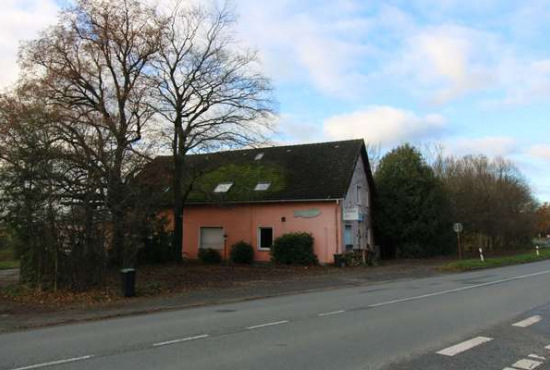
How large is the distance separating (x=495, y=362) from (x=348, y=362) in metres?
1.94

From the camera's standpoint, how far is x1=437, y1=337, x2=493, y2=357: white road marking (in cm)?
723

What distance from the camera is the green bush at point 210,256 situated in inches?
1193

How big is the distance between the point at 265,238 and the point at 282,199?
294cm

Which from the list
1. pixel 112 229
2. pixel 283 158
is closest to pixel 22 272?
pixel 112 229

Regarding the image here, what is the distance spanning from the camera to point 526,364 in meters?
6.64

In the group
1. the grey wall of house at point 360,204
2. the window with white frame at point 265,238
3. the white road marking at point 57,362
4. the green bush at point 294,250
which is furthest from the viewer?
the window with white frame at point 265,238

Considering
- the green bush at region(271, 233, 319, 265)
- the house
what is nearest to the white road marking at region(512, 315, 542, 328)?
the house

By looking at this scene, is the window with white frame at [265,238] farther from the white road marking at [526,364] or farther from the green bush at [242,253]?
the white road marking at [526,364]

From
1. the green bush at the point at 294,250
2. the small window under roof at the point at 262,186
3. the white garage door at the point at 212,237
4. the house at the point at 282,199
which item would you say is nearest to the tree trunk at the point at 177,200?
the house at the point at 282,199

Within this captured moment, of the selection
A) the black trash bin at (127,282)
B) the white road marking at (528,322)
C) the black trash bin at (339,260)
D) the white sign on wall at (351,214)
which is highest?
the white sign on wall at (351,214)

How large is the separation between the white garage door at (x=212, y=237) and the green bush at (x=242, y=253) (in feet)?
8.23

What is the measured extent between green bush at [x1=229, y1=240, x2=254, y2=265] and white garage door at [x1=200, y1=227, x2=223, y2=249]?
8.23 feet

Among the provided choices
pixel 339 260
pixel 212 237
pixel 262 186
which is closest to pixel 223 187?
pixel 262 186

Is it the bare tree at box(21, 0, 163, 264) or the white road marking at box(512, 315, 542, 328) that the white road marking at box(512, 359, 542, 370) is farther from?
the bare tree at box(21, 0, 163, 264)
